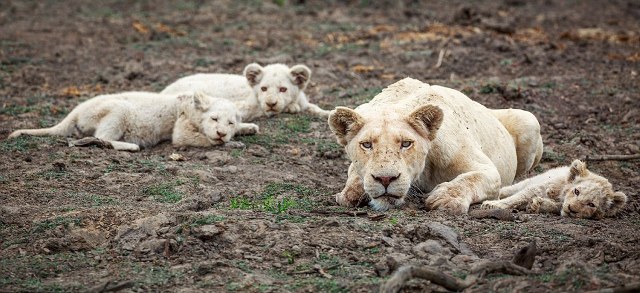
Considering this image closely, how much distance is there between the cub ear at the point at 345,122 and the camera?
802cm

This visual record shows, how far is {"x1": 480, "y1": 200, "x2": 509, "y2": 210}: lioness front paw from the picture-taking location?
827 centimetres

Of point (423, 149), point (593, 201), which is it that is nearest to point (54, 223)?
point (423, 149)

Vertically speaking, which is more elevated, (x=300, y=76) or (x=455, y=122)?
(x=455, y=122)

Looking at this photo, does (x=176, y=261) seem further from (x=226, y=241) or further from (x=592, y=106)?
(x=592, y=106)

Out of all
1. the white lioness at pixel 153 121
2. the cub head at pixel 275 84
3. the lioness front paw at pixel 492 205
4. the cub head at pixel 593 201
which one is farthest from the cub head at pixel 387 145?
the cub head at pixel 275 84

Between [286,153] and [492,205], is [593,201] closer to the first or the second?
[492,205]

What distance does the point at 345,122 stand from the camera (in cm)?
812

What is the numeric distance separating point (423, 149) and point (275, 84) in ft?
15.4

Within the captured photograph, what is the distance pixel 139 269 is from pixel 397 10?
1432 cm

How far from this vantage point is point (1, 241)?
704cm

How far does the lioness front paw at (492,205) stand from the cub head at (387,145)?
2.16 feet

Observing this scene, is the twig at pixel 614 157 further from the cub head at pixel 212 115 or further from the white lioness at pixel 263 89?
the cub head at pixel 212 115

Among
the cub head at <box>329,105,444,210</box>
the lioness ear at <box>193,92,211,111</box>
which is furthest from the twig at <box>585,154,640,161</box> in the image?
the lioness ear at <box>193,92,211,111</box>

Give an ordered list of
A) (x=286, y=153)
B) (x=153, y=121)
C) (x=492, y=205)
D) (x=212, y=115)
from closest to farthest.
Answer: (x=492, y=205) → (x=286, y=153) → (x=212, y=115) → (x=153, y=121)
